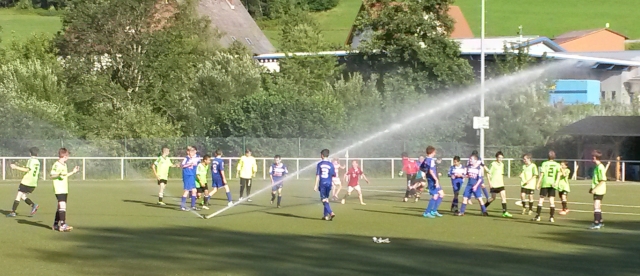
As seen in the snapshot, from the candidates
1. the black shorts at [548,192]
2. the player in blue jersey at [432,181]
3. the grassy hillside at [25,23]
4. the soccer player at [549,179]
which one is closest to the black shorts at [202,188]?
the player in blue jersey at [432,181]

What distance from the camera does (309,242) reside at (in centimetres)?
1792

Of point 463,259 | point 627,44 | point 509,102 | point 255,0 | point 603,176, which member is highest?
point 255,0

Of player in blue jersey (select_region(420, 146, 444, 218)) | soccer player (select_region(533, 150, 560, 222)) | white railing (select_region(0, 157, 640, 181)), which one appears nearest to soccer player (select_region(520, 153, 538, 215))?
soccer player (select_region(533, 150, 560, 222))

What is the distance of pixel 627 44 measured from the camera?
337 feet

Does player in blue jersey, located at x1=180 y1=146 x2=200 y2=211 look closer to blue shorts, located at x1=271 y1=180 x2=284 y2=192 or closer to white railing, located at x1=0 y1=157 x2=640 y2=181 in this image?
blue shorts, located at x1=271 y1=180 x2=284 y2=192

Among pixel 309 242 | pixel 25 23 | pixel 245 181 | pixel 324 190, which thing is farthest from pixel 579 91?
pixel 25 23

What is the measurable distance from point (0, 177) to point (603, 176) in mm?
32540

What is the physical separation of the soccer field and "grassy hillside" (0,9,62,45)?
70812mm

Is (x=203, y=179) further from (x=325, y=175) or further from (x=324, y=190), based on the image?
(x=325, y=175)

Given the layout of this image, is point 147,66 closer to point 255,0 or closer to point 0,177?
point 0,177

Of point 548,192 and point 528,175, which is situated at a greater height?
point 528,175

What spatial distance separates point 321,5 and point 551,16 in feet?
99.3

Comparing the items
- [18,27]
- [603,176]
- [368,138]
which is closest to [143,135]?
[368,138]

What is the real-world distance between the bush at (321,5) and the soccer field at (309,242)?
310 feet
